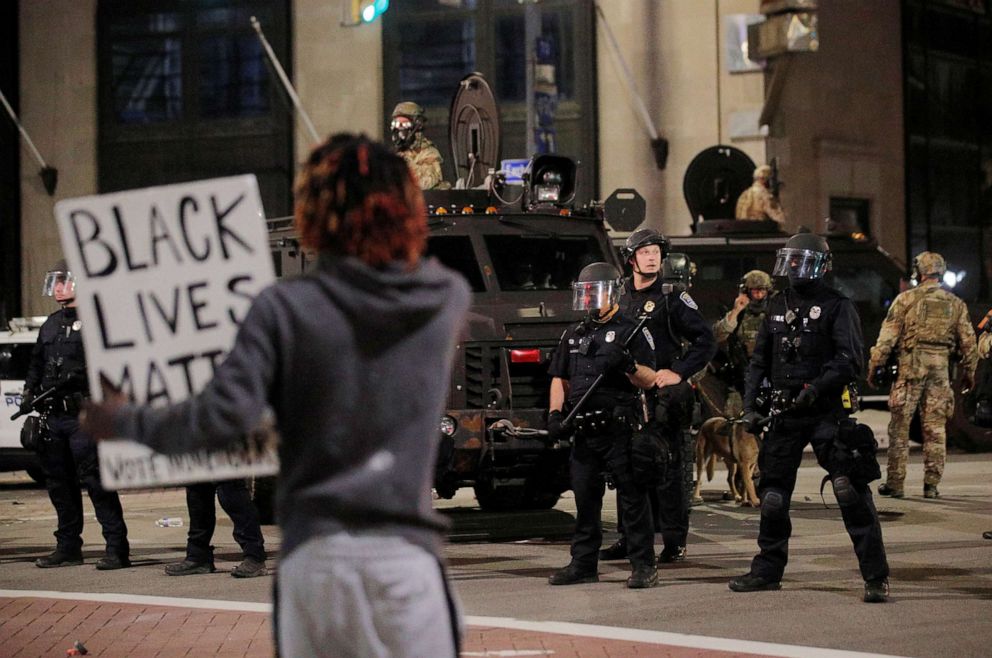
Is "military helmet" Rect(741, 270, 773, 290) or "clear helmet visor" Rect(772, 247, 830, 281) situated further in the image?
"military helmet" Rect(741, 270, 773, 290)

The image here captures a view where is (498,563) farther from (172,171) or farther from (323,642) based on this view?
(172,171)

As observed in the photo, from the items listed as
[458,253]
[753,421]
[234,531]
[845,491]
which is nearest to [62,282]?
[234,531]

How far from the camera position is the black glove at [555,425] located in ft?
32.9

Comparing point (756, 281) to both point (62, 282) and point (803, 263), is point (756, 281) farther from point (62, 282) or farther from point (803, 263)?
point (62, 282)

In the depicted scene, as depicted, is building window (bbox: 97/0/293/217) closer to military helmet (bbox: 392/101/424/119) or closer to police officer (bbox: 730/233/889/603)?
military helmet (bbox: 392/101/424/119)

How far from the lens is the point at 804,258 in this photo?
9.45m

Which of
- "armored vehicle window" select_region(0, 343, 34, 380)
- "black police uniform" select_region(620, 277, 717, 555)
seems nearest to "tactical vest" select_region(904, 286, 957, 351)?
"black police uniform" select_region(620, 277, 717, 555)

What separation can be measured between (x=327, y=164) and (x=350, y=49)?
79.0 ft

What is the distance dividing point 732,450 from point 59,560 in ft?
18.9

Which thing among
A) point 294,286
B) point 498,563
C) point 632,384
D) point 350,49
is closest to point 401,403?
point 294,286

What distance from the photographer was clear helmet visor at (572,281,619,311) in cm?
1025

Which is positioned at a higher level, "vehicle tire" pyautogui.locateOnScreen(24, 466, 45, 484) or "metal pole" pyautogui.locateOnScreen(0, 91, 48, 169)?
"metal pole" pyautogui.locateOnScreen(0, 91, 48, 169)

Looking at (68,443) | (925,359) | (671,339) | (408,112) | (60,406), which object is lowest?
(68,443)

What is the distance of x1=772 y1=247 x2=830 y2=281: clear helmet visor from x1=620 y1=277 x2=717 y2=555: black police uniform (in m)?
1.21
